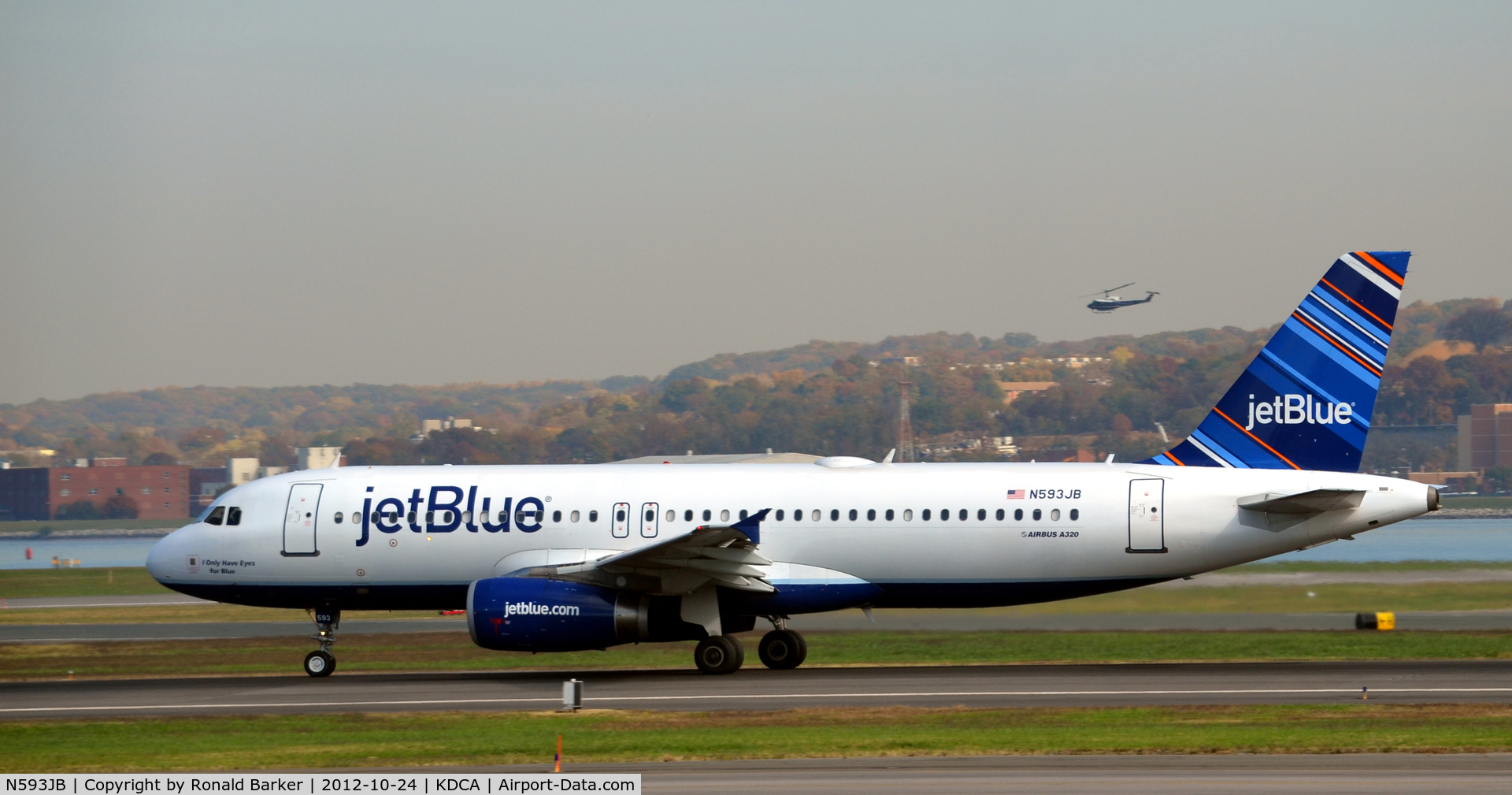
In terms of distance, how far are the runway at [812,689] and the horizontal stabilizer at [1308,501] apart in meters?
2.48

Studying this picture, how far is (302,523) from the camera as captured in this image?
89.8 feet

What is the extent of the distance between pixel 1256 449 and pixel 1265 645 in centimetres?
486

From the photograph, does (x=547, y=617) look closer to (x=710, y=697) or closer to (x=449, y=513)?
(x=449, y=513)

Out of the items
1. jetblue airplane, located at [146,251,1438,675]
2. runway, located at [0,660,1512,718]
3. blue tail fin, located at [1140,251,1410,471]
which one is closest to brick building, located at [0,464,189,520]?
jetblue airplane, located at [146,251,1438,675]

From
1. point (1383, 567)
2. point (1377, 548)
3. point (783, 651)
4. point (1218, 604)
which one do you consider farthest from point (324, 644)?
point (1377, 548)

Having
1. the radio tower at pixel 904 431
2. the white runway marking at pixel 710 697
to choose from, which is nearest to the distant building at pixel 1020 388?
the radio tower at pixel 904 431

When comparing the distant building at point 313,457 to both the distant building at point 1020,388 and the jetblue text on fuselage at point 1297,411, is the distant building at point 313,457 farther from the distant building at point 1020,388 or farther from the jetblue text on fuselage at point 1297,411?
the jetblue text on fuselage at point 1297,411

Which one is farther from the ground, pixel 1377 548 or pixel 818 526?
pixel 818 526

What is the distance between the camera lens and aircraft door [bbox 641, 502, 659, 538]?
26.4 m

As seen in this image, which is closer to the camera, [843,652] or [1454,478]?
[843,652]

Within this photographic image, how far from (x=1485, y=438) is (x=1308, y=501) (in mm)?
92867

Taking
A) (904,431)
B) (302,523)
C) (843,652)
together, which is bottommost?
(843,652)

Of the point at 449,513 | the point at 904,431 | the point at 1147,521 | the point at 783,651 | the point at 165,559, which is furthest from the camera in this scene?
the point at 904,431

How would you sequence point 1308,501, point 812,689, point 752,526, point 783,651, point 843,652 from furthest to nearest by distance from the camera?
point 843,652 < point 783,651 < point 752,526 < point 1308,501 < point 812,689
